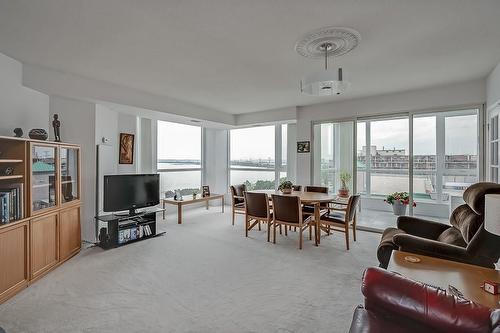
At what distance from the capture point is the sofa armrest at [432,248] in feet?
6.96

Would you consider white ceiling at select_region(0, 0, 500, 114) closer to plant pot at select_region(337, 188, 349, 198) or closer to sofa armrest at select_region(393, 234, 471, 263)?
sofa armrest at select_region(393, 234, 471, 263)

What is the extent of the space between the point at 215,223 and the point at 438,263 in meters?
4.13

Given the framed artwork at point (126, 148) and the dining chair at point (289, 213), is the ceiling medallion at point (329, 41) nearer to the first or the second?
the dining chair at point (289, 213)

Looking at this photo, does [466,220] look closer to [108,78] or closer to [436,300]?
[436,300]

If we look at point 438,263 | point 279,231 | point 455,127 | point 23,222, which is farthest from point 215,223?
point 455,127

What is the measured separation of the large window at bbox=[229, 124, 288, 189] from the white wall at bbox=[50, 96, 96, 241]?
412cm

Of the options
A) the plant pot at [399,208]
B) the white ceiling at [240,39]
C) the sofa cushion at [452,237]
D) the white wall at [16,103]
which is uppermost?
the white ceiling at [240,39]

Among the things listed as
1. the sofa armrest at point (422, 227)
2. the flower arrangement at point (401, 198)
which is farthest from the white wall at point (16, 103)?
the flower arrangement at point (401, 198)

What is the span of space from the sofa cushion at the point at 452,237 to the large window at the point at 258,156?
4.37m

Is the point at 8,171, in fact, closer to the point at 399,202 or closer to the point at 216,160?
the point at 216,160

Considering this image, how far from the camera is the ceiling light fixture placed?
2.42 meters

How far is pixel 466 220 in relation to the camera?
7.57 feet

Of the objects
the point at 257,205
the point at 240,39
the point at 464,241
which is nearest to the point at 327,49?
the point at 240,39

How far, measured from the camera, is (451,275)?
5.70 ft
